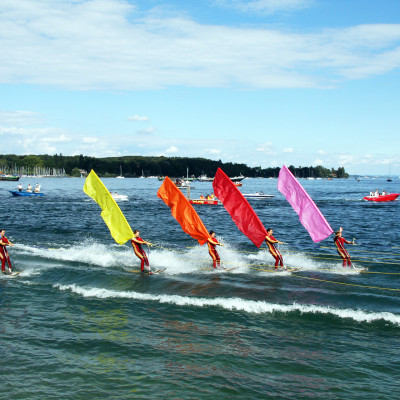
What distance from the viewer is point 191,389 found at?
12719 millimetres

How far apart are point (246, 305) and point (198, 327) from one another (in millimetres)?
2972

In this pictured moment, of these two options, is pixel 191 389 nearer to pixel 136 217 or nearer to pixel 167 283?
pixel 167 283

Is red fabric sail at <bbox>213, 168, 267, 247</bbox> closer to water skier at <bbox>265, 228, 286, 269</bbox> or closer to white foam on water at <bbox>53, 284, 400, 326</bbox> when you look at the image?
water skier at <bbox>265, 228, 286, 269</bbox>

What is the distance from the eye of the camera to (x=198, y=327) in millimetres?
17047

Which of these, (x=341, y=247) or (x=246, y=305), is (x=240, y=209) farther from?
(x=246, y=305)

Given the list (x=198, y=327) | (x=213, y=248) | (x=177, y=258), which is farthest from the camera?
(x=177, y=258)

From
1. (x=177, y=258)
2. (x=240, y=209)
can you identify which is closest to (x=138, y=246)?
(x=177, y=258)

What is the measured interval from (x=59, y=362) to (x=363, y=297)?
43.6 feet

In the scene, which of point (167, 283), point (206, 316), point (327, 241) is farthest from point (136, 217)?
point (206, 316)

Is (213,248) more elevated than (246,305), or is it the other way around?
(213,248)

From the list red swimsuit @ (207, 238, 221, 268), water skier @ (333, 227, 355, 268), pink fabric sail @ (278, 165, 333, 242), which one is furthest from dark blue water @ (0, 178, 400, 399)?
pink fabric sail @ (278, 165, 333, 242)

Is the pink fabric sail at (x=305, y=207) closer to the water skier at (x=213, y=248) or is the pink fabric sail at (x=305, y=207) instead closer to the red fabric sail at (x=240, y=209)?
the red fabric sail at (x=240, y=209)

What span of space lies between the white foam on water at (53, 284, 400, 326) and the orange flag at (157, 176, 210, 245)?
16.5ft

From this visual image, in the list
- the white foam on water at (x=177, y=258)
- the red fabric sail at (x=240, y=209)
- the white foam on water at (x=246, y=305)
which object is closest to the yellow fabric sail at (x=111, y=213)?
the white foam on water at (x=177, y=258)
